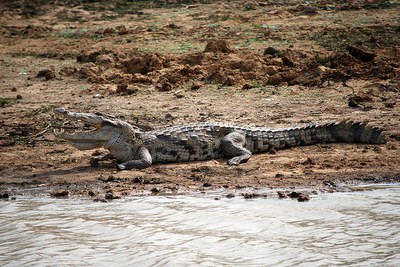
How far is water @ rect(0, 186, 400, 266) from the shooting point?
20.0ft

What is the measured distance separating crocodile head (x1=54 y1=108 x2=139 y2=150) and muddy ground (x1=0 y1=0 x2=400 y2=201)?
0.29 metres

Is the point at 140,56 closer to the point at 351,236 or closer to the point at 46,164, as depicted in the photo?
the point at 46,164

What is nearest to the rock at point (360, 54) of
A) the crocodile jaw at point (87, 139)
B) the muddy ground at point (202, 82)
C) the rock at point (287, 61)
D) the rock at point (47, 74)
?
the muddy ground at point (202, 82)

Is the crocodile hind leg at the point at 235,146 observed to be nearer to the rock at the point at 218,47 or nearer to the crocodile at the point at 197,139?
the crocodile at the point at 197,139

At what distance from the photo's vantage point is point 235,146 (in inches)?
343

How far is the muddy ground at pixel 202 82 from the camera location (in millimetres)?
8188

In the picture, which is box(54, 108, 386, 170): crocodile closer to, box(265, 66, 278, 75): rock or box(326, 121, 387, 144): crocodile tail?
box(326, 121, 387, 144): crocodile tail

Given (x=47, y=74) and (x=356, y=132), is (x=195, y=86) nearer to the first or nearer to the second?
(x=47, y=74)

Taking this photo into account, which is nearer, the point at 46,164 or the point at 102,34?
the point at 46,164

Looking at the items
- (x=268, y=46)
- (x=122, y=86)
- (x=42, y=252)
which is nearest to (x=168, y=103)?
(x=122, y=86)

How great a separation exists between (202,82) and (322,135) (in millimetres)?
3114

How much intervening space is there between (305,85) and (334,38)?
8.48 ft

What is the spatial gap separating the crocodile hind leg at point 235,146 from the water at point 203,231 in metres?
1.33

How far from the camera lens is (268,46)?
1318 centimetres
